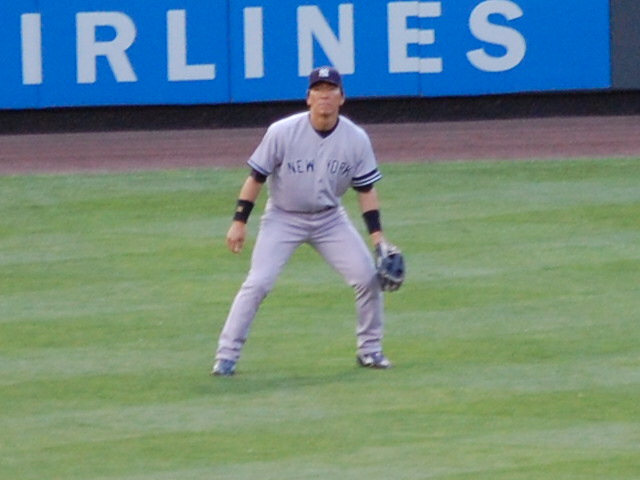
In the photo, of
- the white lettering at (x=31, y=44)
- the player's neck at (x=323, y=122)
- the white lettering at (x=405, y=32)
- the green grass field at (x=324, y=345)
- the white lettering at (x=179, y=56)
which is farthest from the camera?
the white lettering at (x=405, y=32)

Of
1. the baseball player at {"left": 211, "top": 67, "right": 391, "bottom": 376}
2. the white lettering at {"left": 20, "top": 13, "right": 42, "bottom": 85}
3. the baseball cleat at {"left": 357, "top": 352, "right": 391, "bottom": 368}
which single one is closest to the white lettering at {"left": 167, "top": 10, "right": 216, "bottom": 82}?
the white lettering at {"left": 20, "top": 13, "right": 42, "bottom": 85}

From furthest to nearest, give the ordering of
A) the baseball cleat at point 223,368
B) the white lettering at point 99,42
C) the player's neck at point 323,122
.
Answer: the white lettering at point 99,42
the baseball cleat at point 223,368
the player's neck at point 323,122

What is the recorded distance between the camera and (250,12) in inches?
763

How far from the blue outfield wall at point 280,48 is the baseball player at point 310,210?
36.5ft

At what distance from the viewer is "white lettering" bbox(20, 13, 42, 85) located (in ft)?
62.6

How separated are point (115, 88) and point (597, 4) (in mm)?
5925

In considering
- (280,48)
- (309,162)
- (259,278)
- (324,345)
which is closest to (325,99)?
(309,162)

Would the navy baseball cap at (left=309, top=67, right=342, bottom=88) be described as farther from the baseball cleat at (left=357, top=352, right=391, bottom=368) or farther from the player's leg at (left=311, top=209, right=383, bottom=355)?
the baseball cleat at (left=357, top=352, right=391, bottom=368)

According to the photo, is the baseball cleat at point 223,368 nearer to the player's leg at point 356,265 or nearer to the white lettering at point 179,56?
the player's leg at point 356,265

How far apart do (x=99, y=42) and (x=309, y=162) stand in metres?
11.4

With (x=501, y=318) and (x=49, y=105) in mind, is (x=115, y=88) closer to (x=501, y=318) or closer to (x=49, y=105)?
(x=49, y=105)

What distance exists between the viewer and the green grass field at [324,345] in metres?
6.96

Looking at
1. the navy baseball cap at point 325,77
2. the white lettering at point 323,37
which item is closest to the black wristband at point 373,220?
the navy baseball cap at point 325,77

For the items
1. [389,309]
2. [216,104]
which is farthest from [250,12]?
[389,309]
